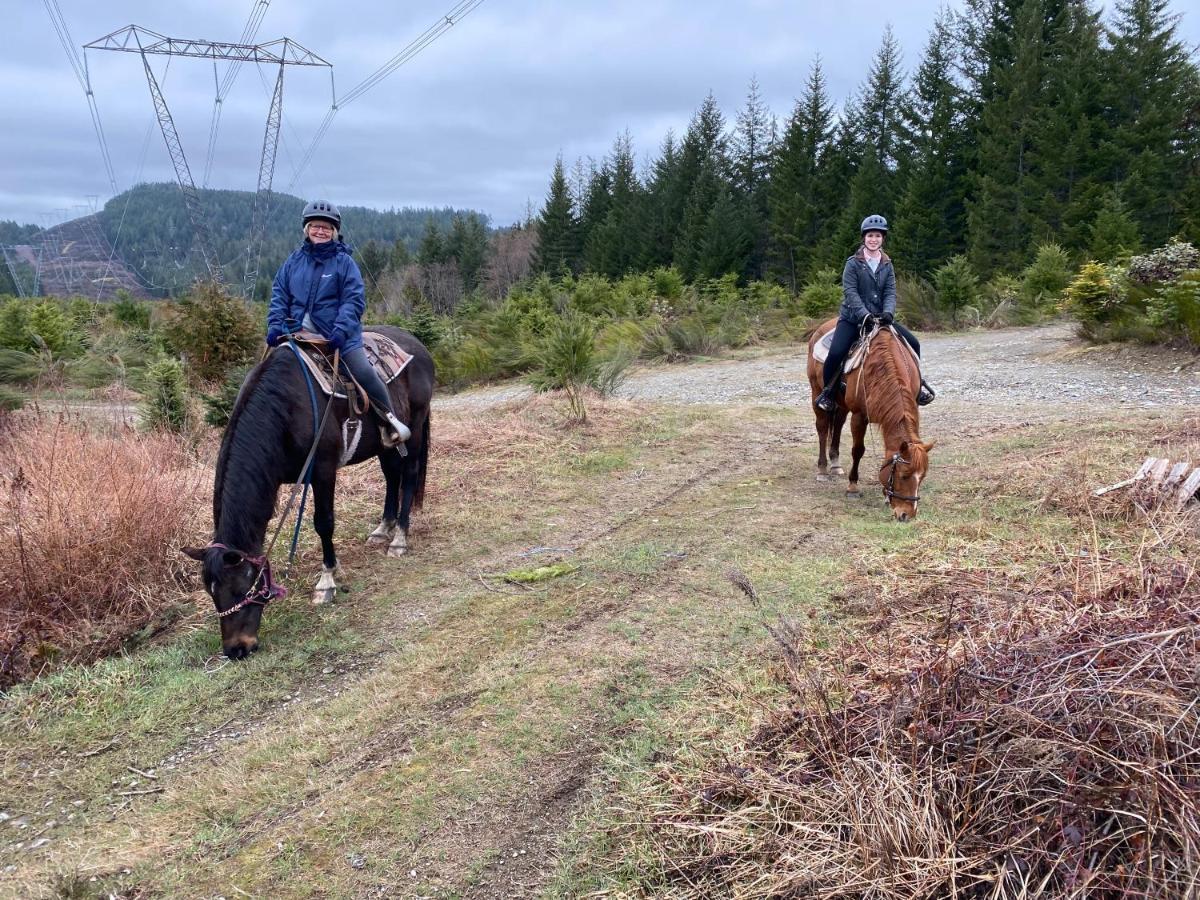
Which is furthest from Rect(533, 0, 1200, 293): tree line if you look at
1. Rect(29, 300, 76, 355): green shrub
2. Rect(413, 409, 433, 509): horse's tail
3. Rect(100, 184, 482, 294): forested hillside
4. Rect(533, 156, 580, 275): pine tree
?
Rect(100, 184, 482, 294): forested hillside

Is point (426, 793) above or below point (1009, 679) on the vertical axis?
below

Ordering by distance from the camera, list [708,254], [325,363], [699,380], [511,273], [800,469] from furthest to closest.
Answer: [511,273], [708,254], [699,380], [800,469], [325,363]

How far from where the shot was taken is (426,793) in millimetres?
2869

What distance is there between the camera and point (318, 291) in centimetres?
501

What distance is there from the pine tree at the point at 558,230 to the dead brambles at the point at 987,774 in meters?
57.7

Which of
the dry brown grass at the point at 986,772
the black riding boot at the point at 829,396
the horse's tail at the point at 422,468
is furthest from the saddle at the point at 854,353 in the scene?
the horse's tail at the point at 422,468

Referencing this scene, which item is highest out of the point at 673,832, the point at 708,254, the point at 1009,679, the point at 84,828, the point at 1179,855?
the point at 708,254

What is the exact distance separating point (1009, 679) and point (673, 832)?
3.85ft

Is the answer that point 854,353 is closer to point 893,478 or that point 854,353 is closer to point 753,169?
point 893,478

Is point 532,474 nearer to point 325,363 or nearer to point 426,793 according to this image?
point 325,363

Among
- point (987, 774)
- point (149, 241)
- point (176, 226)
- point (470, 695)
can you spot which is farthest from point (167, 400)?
point (176, 226)

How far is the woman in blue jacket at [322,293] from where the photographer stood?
195 inches

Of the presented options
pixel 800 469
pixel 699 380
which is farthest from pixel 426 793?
pixel 699 380

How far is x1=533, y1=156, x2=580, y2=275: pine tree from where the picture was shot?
58.9 metres
